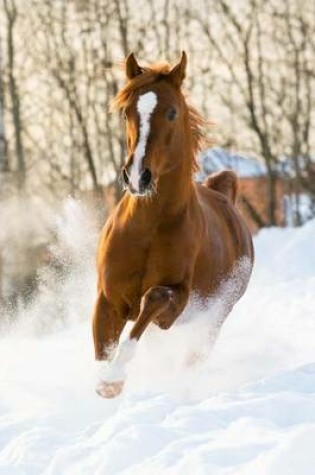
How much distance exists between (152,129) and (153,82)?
44 centimetres

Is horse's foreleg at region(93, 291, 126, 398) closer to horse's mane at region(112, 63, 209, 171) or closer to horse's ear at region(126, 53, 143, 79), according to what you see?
horse's mane at region(112, 63, 209, 171)

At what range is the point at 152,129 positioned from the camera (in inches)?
202

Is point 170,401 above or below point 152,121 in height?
below

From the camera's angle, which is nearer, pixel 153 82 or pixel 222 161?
pixel 153 82

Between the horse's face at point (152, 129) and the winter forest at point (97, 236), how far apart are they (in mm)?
401

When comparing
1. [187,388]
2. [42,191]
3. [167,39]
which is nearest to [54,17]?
[167,39]

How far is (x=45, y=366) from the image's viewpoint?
7637 millimetres

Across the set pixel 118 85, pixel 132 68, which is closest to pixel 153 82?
pixel 132 68

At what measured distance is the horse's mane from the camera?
5371mm

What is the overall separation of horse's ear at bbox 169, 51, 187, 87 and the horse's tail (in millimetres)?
3053

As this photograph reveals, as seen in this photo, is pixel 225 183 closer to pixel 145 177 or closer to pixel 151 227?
pixel 151 227

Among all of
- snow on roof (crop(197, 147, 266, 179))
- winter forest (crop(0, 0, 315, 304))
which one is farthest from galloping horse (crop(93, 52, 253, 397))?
snow on roof (crop(197, 147, 266, 179))

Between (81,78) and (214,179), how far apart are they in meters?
14.9

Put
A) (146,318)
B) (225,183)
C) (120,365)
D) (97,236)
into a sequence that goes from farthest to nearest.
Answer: (97,236), (225,183), (146,318), (120,365)
